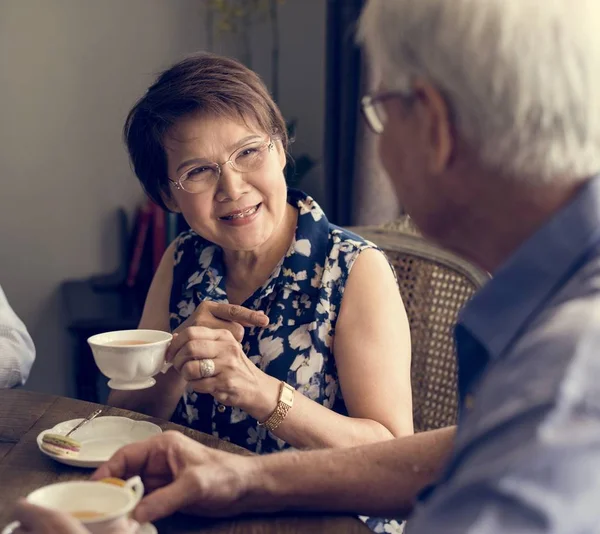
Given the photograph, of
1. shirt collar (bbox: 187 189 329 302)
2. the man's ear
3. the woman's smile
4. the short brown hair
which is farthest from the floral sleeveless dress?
the man's ear

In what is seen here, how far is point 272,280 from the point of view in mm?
1773

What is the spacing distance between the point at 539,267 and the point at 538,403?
0.59ft

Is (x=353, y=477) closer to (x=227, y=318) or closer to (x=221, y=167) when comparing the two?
(x=227, y=318)

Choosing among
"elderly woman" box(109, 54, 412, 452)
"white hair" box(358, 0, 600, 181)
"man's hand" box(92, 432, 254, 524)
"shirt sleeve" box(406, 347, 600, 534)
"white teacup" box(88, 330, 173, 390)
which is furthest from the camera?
"elderly woman" box(109, 54, 412, 452)

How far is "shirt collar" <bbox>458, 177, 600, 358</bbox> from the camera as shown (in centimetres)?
84

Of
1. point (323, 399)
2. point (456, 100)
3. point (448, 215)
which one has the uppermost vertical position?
point (456, 100)

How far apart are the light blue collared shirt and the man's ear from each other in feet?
0.43

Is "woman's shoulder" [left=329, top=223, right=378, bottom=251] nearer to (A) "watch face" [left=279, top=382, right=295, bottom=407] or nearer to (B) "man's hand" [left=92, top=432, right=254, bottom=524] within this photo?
(A) "watch face" [left=279, top=382, right=295, bottom=407]

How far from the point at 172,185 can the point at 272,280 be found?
0.29 meters

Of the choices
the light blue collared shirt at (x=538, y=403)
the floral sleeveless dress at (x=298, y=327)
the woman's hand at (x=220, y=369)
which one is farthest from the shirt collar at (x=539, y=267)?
the floral sleeveless dress at (x=298, y=327)

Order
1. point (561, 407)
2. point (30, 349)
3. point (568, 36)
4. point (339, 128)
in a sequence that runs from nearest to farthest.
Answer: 1. point (561, 407)
2. point (568, 36)
3. point (30, 349)
4. point (339, 128)

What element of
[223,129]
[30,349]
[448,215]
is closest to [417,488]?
[448,215]

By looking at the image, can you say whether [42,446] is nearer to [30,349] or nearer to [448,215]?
[30,349]

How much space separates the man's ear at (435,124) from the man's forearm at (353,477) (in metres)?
0.46
